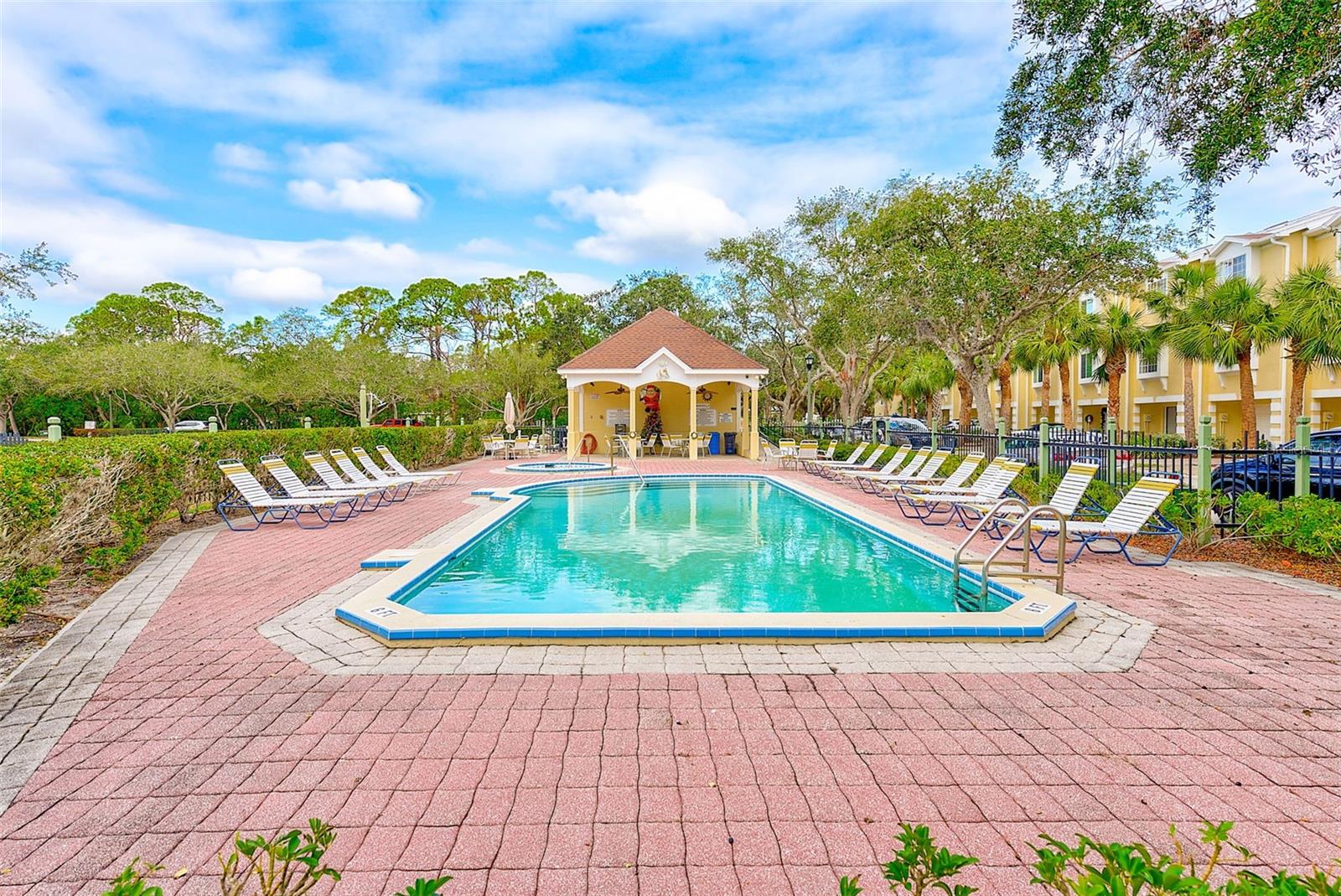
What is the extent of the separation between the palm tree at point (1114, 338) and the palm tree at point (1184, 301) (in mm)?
1199

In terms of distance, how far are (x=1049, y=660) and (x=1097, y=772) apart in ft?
5.28

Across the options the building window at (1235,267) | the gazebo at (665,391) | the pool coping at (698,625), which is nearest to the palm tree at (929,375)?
the building window at (1235,267)

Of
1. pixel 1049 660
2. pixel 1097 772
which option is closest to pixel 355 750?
pixel 1097 772

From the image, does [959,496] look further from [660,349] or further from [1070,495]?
[660,349]

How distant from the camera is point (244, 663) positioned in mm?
4551

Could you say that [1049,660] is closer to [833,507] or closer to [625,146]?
[833,507]

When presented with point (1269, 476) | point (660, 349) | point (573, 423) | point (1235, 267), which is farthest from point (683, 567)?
point (1235, 267)

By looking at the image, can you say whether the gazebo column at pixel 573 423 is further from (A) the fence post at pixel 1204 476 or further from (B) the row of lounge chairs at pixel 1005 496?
(A) the fence post at pixel 1204 476

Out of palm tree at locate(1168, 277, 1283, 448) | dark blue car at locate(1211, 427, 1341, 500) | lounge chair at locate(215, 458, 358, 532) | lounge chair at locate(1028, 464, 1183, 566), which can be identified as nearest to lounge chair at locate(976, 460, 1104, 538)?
lounge chair at locate(1028, 464, 1183, 566)

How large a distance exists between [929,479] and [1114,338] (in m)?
19.9

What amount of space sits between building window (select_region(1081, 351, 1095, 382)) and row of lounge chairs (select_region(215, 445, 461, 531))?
111ft

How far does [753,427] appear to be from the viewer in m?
25.0

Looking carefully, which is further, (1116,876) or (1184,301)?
(1184,301)

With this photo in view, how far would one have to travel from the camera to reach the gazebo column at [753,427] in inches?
974
